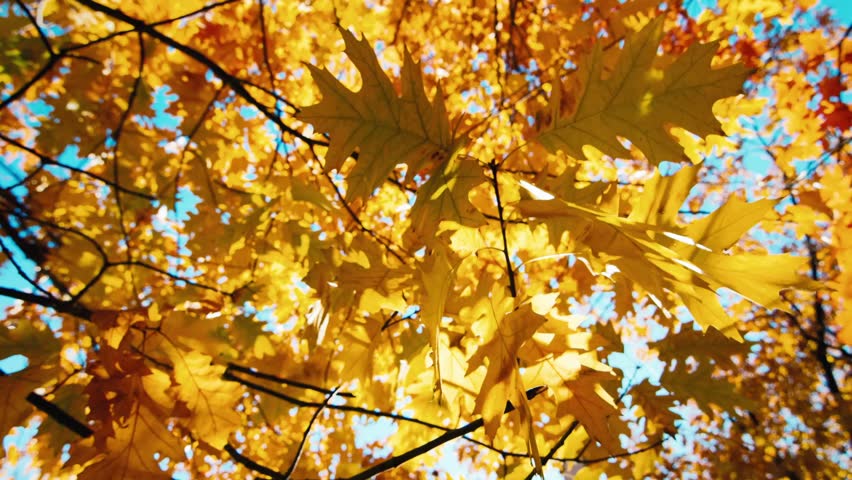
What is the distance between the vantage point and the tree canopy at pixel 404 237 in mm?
918

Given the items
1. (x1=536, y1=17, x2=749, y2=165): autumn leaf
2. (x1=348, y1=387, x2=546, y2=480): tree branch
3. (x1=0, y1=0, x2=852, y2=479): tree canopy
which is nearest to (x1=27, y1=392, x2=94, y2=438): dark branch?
(x1=0, y1=0, x2=852, y2=479): tree canopy

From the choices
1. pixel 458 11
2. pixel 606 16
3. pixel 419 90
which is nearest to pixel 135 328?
pixel 419 90

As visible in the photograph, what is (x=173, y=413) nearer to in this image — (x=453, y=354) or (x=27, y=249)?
(x=453, y=354)

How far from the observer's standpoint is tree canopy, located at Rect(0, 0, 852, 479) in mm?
918

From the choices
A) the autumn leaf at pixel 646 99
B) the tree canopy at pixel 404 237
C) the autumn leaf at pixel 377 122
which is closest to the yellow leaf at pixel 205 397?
the tree canopy at pixel 404 237

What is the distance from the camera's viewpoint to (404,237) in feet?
5.67

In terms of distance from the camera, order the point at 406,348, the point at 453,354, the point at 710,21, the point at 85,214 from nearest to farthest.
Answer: the point at 453,354 → the point at 406,348 → the point at 710,21 → the point at 85,214

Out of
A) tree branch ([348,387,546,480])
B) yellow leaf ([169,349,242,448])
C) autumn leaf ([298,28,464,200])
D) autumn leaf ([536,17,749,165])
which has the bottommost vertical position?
tree branch ([348,387,546,480])

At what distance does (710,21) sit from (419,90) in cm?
221

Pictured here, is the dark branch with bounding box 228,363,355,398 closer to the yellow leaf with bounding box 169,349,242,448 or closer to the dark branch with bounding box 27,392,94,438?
the yellow leaf with bounding box 169,349,242,448

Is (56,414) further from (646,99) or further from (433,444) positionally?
(646,99)

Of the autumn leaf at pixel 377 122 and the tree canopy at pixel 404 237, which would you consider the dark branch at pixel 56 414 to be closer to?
the tree canopy at pixel 404 237

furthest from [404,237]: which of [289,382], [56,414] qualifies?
[56,414]

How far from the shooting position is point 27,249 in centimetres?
166
